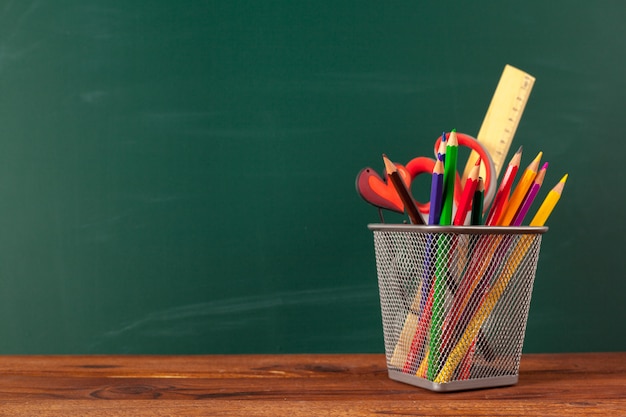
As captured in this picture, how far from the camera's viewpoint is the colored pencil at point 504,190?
715mm

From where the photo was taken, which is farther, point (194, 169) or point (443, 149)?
point (194, 169)

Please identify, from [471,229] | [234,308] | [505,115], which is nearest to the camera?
[471,229]

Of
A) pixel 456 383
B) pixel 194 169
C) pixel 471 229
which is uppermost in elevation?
pixel 194 169

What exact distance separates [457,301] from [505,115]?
0.24m

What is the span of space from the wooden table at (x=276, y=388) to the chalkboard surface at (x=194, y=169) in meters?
0.13

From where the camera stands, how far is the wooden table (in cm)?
63

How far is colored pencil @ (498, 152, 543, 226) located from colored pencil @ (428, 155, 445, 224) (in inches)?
3.2

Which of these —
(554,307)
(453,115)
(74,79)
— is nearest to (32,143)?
(74,79)

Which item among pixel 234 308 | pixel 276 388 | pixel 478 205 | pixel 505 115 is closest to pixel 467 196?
pixel 478 205

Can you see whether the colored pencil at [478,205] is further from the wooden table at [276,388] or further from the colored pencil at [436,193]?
the wooden table at [276,388]

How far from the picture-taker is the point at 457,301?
69 centimetres

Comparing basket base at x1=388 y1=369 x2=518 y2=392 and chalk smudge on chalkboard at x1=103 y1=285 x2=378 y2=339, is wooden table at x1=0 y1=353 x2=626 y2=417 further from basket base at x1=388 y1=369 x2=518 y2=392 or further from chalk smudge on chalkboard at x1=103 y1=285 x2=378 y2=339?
chalk smudge on chalkboard at x1=103 y1=285 x2=378 y2=339

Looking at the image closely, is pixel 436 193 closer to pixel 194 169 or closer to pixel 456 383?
pixel 456 383

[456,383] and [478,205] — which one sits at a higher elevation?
[478,205]
